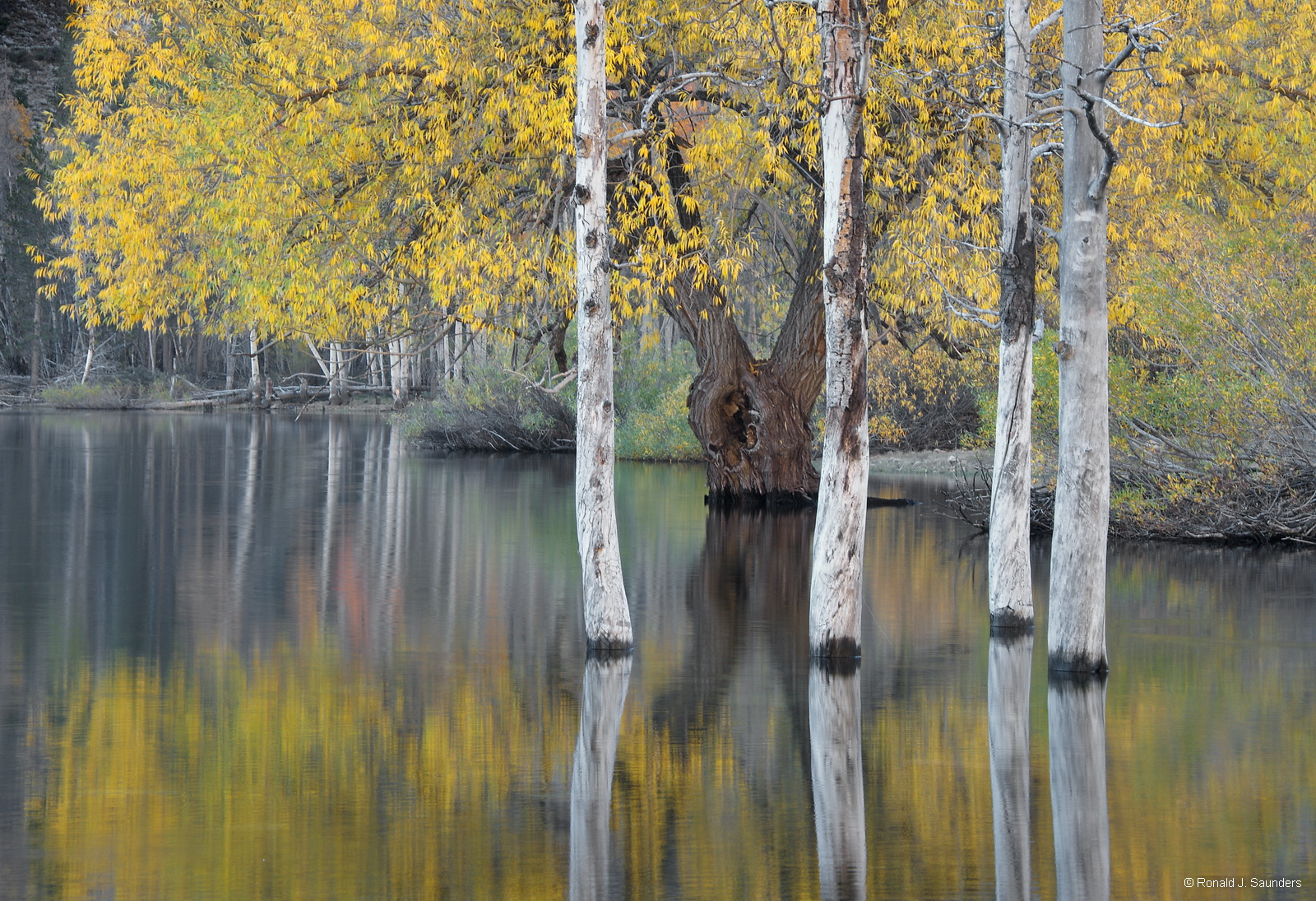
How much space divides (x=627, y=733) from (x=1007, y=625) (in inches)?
190

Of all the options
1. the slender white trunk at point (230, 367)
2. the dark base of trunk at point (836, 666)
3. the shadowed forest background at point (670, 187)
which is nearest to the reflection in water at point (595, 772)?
the dark base of trunk at point (836, 666)

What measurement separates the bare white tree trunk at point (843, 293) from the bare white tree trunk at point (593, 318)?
1.78m

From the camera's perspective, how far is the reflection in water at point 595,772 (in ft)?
23.2

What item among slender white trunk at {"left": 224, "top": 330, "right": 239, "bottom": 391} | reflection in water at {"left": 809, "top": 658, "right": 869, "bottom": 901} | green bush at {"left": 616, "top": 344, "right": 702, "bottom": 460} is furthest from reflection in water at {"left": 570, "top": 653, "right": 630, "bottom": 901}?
slender white trunk at {"left": 224, "top": 330, "right": 239, "bottom": 391}

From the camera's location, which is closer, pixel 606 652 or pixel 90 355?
pixel 606 652

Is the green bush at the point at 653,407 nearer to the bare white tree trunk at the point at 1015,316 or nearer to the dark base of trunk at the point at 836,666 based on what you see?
the bare white tree trunk at the point at 1015,316

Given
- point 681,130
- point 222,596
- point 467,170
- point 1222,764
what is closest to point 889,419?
point 681,130

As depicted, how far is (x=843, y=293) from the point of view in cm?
1154

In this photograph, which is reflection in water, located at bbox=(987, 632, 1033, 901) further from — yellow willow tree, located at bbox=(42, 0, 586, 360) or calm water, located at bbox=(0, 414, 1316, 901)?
yellow willow tree, located at bbox=(42, 0, 586, 360)

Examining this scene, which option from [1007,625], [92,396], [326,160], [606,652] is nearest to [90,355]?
[92,396]

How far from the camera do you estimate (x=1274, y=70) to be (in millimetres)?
21953

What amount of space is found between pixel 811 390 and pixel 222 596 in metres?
12.6

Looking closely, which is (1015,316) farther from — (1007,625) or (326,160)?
(326,160)

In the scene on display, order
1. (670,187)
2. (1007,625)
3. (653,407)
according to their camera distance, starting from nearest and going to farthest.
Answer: (1007,625) < (670,187) < (653,407)
